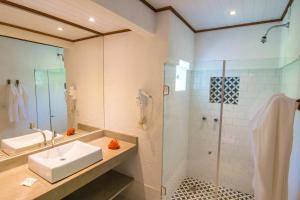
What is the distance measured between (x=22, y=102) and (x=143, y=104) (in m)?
1.32

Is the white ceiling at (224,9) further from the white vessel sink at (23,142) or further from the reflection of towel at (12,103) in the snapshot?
the white vessel sink at (23,142)

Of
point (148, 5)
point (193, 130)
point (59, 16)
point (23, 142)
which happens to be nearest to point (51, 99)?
point (23, 142)

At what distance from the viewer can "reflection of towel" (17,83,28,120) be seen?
1.71 meters

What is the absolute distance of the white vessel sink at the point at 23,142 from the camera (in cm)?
165

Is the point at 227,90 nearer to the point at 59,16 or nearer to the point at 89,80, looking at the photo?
the point at 89,80

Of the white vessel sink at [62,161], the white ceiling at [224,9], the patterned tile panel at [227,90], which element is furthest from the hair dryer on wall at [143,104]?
the patterned tile panel at [227,90]

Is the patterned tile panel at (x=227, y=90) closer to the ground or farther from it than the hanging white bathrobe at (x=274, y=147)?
farther from it

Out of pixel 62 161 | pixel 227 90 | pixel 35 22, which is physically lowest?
pixel 62 161

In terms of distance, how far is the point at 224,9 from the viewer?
192 cm

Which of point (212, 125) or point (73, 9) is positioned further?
point (212, 125)

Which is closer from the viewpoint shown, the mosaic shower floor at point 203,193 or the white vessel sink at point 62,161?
the white vessel sink at point 62,161

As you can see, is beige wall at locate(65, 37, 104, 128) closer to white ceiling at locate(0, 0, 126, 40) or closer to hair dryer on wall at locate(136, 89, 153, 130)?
white ceiling at locate(0, 0, 126, 40)

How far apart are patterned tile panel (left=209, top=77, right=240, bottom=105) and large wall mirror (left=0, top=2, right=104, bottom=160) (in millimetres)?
1773

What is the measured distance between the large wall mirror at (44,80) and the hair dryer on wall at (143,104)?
2.42 feet
